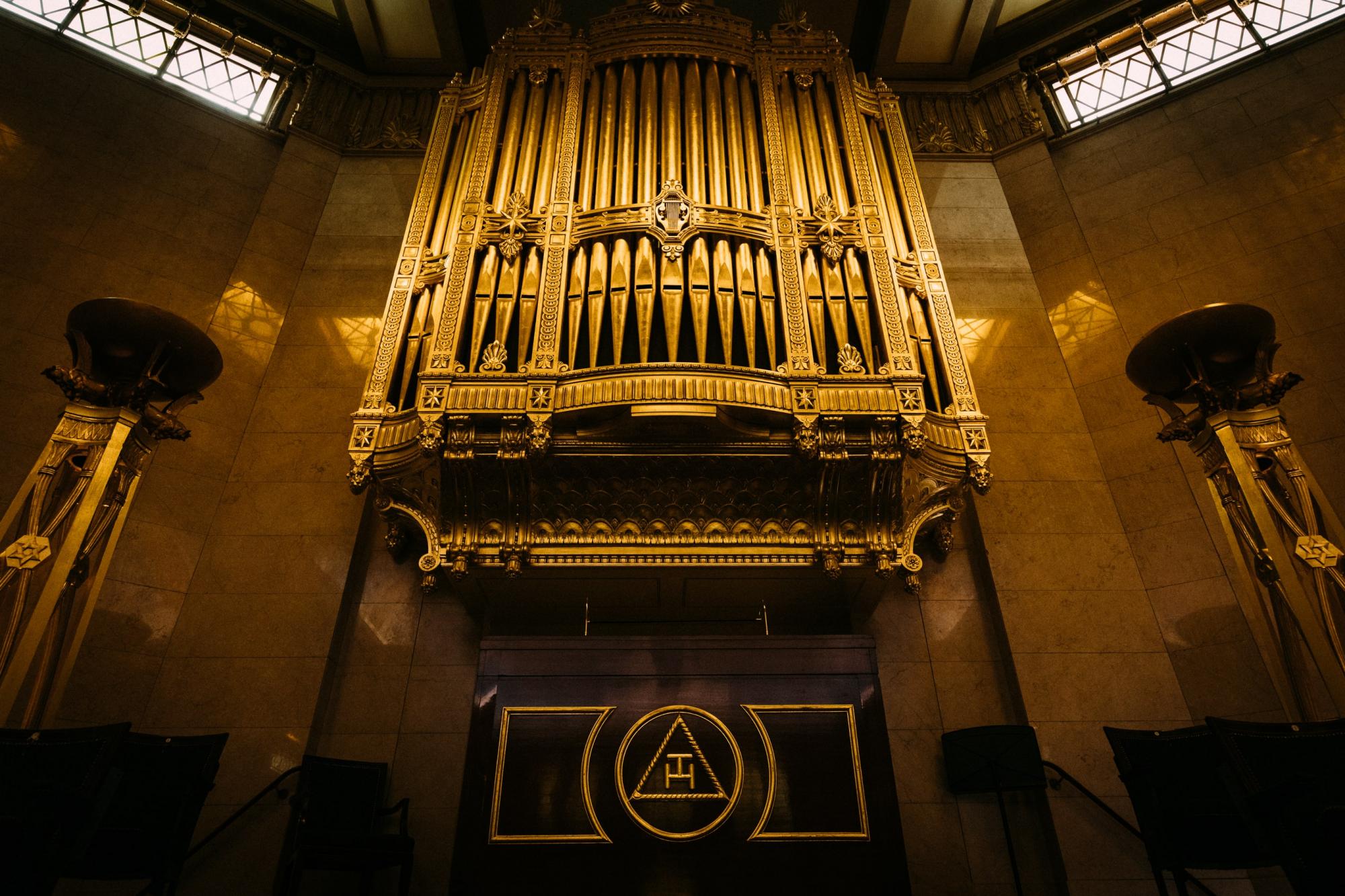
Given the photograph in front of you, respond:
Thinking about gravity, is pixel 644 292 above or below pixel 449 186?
below

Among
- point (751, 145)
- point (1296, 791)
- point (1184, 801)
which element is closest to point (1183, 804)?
point (1184, 801)

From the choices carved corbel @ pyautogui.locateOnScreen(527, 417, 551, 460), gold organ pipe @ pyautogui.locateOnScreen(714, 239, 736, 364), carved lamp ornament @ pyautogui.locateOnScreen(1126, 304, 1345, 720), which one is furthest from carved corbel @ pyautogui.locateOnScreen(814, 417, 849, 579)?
carved lamp ornament @ pyautogui.locateOnScreen(1126, 304, 1345, 720)

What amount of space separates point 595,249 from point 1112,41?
23.7 feet

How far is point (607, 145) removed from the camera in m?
7.36

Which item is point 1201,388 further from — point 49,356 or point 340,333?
point 49,356

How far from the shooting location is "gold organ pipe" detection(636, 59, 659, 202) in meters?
6.96

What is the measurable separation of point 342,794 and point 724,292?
4242 millimetres

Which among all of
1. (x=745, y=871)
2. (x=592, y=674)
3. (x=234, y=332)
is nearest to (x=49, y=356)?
(x=234, y=332)

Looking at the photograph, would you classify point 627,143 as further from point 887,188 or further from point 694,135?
point 887,188

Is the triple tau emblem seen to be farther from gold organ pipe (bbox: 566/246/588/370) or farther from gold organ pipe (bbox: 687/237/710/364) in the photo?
gold organ pipe (bbox: 566/246/588/370)

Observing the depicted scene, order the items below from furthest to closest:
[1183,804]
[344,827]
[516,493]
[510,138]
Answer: [510,138] → [516,493] → [344,827] → [1183,804]

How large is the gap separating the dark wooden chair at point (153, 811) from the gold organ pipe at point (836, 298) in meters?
4.67

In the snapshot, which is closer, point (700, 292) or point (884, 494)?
point (884, 494)

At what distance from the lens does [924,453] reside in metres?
5.65
